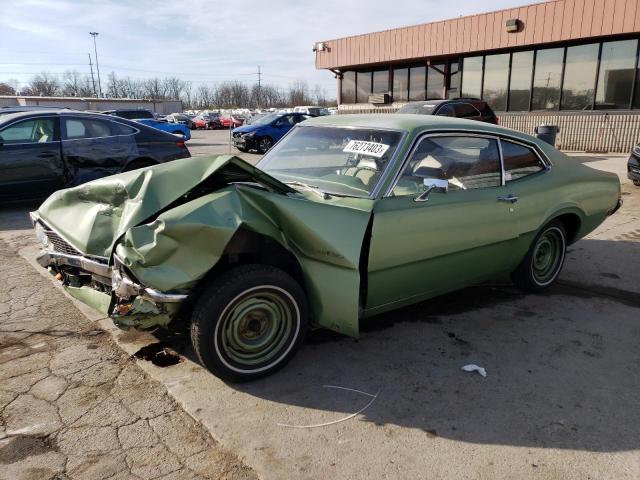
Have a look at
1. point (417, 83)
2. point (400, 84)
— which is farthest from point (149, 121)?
point (417, 83)

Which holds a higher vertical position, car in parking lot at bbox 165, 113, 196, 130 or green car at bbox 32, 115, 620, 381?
car in parking lot at bbox 165, 113, 196, 130

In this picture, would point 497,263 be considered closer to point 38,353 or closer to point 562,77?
point 38,353

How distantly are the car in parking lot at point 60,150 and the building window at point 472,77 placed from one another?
14898mm

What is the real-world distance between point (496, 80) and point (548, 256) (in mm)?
15769

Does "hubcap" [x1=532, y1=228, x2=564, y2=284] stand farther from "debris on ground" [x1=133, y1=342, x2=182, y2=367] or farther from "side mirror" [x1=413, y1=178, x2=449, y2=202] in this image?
"debris on ground" [x1=133, y1=342, x2=182, y2=367]

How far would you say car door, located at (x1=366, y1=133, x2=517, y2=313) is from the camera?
3.22 metres

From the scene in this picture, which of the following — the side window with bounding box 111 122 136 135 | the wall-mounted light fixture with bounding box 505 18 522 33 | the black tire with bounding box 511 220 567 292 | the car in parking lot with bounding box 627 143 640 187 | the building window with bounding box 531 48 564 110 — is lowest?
the black tire with bounding box 511 220 567 292

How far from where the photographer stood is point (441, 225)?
3.50m

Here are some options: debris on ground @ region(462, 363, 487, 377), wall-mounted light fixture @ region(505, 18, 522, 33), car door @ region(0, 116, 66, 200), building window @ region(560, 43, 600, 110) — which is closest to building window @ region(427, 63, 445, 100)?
wall-mounted light fixture @ region(505, 18, 522, 33)

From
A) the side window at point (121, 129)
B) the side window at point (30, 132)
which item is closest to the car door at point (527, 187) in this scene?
the side window at point (121, 129)

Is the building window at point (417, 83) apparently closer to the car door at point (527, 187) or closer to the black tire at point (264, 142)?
the black tire at point (264, 142)

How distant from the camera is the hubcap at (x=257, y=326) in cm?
290

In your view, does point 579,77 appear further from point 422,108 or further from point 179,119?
point 179,119

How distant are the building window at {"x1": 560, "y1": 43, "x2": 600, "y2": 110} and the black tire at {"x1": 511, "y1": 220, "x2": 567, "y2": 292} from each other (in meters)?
13.9
